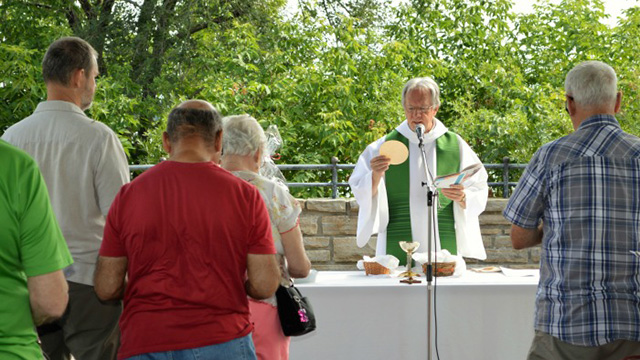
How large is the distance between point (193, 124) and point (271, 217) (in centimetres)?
47

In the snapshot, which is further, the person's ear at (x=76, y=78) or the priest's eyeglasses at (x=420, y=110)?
the priest's eyeglasses at (x=420, y=110)

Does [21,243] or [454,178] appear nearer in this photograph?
[21,243]

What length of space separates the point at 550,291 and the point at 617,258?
0.22 metres

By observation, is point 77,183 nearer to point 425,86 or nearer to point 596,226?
point 596,226

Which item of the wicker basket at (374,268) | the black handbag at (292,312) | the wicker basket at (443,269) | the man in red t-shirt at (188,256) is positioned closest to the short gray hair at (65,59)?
the man in red t-shirt at (188,256)

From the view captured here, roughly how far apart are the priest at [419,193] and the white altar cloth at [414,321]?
0.47 m

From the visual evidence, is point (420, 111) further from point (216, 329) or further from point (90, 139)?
point (216, 329)

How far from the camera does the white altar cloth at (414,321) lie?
11.8 feet

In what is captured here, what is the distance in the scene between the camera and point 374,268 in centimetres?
386

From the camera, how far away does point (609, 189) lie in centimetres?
243

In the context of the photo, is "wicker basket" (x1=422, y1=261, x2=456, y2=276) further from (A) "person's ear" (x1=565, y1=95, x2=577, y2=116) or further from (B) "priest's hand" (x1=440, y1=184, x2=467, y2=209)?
(A) "person's ear" (x1=565, y1=95, x2=577, y2=116)

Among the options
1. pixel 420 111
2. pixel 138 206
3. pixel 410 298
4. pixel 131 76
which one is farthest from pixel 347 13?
pixel 138 206

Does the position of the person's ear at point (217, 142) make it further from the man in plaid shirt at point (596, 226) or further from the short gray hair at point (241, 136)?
the man in plaid shirt at point (596, 226)

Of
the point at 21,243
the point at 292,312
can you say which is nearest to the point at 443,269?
the point at 292,312
